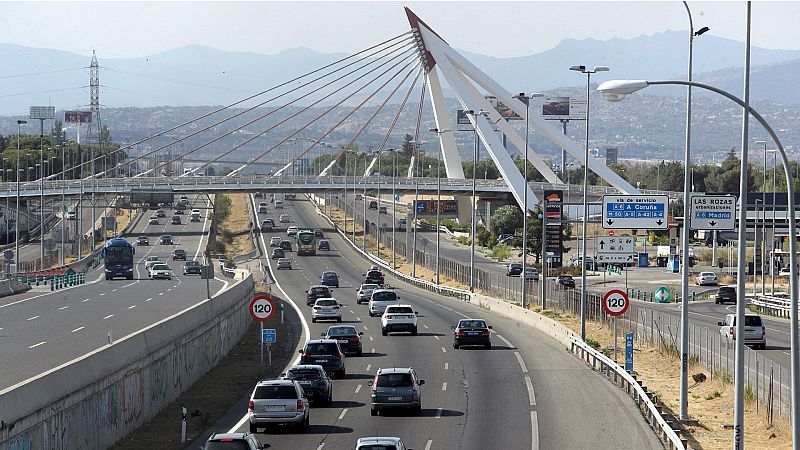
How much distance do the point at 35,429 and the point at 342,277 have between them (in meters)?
92.3

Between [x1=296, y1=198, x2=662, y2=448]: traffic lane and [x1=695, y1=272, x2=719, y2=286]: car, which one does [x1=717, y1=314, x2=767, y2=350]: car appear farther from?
[x1=695, y1=272, x2=719, y2=286]: car

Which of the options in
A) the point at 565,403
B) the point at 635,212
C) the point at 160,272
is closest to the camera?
the point at 565,403

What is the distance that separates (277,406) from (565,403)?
1006cm

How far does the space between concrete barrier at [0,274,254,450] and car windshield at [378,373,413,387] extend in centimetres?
628

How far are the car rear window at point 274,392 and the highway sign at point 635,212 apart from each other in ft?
93.9

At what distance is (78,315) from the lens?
6109cm

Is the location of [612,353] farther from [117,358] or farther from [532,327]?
[117,358]

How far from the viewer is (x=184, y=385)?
42.2 metres

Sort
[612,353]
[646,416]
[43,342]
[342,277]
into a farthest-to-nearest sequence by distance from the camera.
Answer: [342,277] < [612,353] < [43,342] < [646,416]

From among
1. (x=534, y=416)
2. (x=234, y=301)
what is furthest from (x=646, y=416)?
(x=234, y=301)

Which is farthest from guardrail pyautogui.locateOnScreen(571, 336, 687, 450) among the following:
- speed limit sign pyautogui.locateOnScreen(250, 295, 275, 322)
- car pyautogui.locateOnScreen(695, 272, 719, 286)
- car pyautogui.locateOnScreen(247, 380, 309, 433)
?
car pyautogui.locateOnScreen(695, 272, 719, 286)

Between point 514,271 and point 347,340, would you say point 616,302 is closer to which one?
point 347,340

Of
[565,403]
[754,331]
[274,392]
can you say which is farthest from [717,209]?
[274,392]

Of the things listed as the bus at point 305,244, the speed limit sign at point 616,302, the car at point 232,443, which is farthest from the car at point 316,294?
the car at point 232,443
